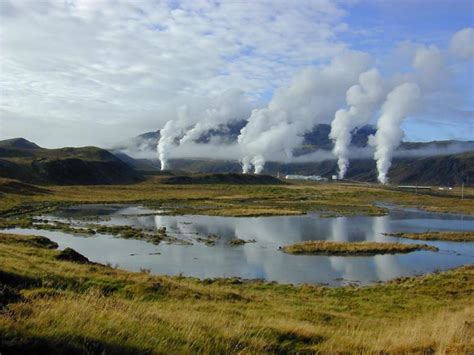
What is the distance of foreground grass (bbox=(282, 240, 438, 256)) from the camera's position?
44656mm

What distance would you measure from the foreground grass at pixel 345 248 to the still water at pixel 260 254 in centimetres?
164

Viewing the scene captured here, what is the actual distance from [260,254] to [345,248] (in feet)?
30.1

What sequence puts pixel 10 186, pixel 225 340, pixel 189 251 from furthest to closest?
pixel 10 186 < pixel 189 251 < pixel 225 340

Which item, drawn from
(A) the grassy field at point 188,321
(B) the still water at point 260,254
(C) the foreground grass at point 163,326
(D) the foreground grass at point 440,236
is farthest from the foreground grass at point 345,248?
(C) the foreground grass at point 163,326

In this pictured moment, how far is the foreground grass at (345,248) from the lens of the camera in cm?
4466

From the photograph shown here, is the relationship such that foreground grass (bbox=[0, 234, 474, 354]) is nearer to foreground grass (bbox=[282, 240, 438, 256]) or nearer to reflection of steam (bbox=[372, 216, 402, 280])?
reflection of steam (bbox=[372, 216, 402, 280])

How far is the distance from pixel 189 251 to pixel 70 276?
80.8 ft

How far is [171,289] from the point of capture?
19359mm

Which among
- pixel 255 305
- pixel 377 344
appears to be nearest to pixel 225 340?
pixel 377 344

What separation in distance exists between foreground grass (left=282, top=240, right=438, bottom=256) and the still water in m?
1.64

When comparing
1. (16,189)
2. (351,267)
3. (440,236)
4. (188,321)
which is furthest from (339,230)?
(16,189)

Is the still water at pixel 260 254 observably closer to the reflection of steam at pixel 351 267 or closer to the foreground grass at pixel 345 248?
the reflection of steam at pixel 351 267

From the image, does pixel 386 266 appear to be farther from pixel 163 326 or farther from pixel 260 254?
pixel 163 326

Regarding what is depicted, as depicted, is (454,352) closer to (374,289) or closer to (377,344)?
(377,344)
